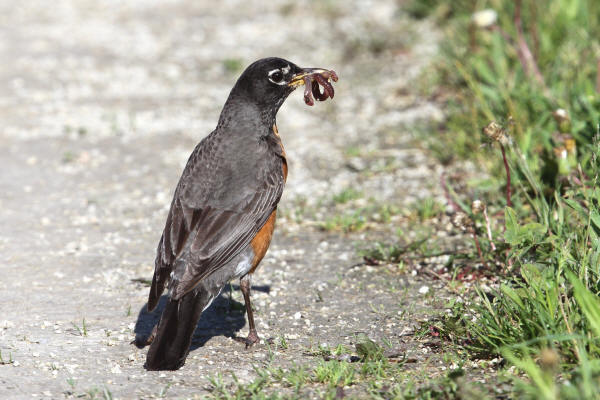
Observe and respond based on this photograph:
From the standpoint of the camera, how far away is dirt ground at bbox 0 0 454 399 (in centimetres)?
486

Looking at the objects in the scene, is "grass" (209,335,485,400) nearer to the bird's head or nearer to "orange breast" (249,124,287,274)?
"orange breast" (249,124,287,274)

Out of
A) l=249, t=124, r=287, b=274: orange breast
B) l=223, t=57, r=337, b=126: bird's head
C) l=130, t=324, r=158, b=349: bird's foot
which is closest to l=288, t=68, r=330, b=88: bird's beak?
l=223, t=57, r=337, b=126: bird's head

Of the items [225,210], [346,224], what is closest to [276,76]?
[225,210]

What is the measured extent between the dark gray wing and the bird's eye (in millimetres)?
508

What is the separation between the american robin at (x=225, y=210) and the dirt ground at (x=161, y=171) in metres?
0.30

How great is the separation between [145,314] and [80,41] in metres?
7.42

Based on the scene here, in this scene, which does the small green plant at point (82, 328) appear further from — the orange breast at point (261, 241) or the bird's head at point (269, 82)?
the bird's head at point (269, 82)

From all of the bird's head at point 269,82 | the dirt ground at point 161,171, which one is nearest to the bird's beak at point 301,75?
the bird's head at point 269,82

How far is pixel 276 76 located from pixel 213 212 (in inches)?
44.2

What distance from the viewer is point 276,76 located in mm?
5504

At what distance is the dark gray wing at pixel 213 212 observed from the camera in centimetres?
472

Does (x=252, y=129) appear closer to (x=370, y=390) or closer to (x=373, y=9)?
(x=370, y=390)

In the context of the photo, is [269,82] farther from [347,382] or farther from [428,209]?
[347,382]

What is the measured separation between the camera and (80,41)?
1176cm
